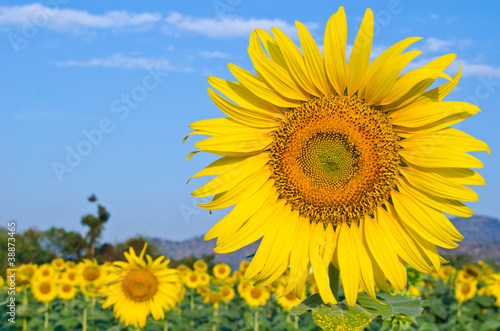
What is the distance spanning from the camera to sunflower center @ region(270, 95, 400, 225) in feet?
8.79

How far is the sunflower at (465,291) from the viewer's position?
46.1 ft

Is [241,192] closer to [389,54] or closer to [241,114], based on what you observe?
[241,114]

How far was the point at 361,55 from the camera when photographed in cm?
243

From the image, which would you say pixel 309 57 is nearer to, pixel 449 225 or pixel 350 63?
pixel 350 63

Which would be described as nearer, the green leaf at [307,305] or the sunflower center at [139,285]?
the green leaf at [307,305]

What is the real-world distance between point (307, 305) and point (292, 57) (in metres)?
1.23

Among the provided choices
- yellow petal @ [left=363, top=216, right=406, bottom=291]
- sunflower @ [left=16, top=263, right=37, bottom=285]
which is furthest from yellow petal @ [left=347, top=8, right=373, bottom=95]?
sunflower @ [left=16, top=263, right=37, bottom=285]

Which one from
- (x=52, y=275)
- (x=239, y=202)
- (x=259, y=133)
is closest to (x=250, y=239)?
(x=239, y=202)

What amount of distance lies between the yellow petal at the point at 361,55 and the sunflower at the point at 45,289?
11316 millimetres

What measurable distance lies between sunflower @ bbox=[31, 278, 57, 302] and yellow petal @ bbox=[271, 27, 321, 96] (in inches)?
440

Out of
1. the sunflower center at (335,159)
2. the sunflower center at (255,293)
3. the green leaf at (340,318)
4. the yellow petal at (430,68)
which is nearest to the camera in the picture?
the green leaf at (340,318)

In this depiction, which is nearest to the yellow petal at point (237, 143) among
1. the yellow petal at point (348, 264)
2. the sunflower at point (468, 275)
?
the yellow petal at point (348, 264)

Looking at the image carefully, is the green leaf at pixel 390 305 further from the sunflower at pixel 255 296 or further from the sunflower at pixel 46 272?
the sunflower at pixel 46 272

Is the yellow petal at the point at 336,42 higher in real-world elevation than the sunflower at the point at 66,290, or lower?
higher
